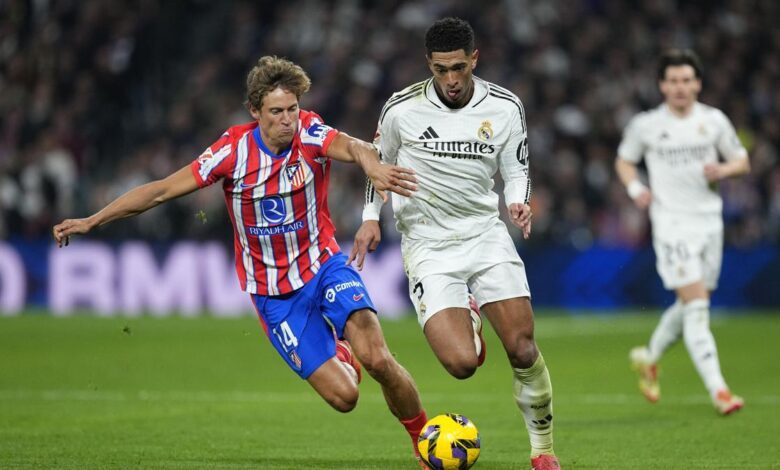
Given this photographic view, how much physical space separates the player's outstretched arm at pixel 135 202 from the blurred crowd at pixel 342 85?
1170cm

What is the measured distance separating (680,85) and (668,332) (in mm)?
1985

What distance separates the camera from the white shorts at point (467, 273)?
7195 millimetres

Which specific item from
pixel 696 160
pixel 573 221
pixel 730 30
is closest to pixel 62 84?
pixel 573 221

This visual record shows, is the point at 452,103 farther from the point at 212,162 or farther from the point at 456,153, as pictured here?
the point at 212,162

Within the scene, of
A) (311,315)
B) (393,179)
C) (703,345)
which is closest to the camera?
(393,179)

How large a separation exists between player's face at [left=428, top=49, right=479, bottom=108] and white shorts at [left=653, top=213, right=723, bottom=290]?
3.64 metres

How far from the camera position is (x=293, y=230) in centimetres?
752

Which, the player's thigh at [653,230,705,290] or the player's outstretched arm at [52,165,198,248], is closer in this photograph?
the player's outstretched arm at [52,165,198,248]

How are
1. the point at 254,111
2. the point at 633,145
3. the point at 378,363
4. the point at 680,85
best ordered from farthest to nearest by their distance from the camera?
the point at 633,145, the point at 680,85, the point at 254,111, the point at 378,363

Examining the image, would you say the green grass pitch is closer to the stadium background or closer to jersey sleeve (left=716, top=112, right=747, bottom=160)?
the stadium background

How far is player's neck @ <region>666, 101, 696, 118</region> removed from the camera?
1041 centimetres

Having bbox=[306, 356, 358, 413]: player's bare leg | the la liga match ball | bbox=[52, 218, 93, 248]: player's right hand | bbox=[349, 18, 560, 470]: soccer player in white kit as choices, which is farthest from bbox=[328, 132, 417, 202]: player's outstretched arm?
bbox=[52, 218, 93, 248]: player's right hand

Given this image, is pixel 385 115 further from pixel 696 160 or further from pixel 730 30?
pixel 730 30

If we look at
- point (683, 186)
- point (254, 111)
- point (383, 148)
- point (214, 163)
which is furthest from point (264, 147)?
point (683, 186)
